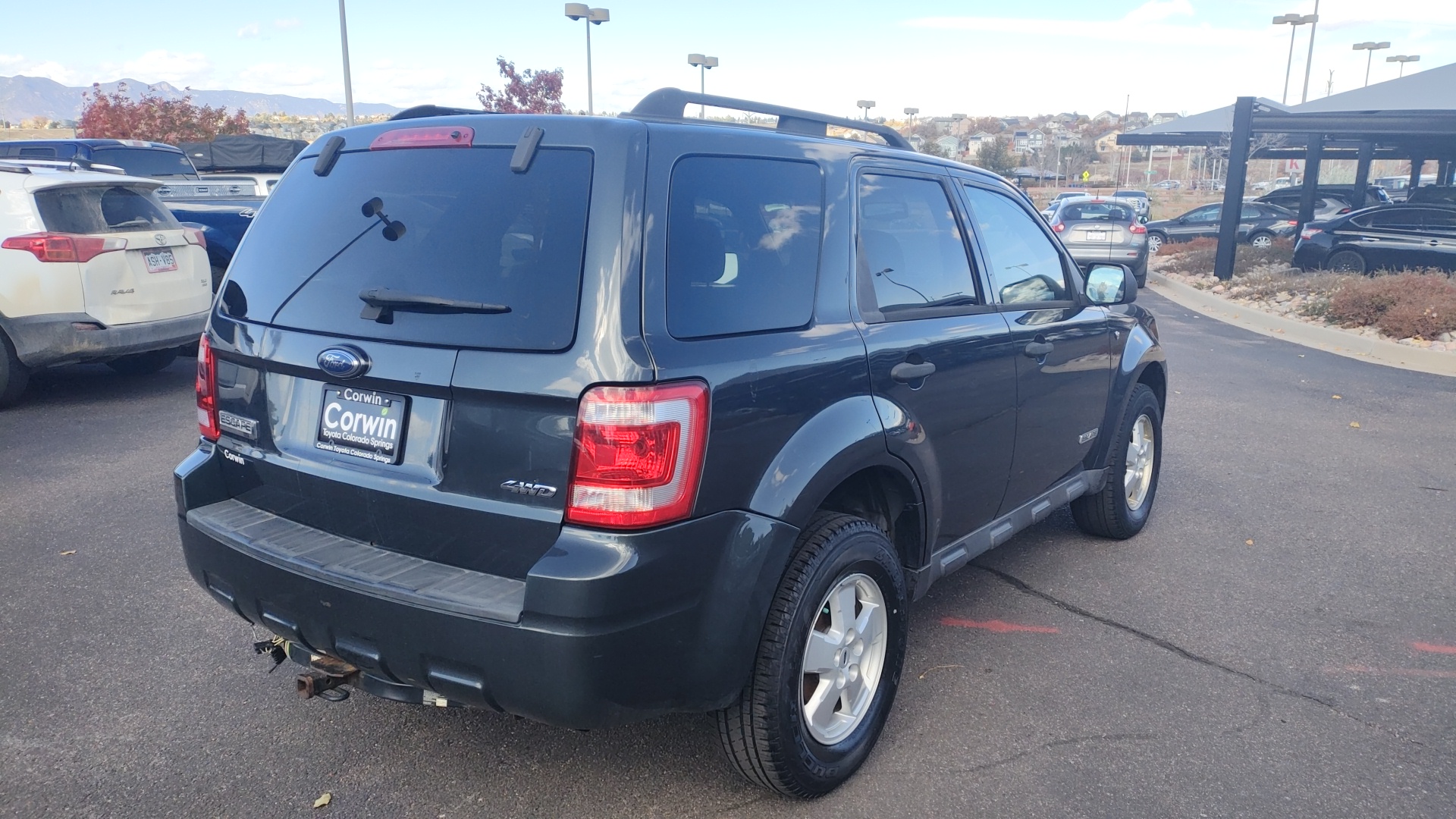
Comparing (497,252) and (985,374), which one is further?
(985,374)

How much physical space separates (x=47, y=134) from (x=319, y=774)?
52565 millimetres

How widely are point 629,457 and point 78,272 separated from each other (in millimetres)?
6578

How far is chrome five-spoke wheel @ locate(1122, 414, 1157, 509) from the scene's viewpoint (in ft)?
17.2

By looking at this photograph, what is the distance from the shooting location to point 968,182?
3.99m

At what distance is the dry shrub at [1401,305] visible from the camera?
11734 millimetres

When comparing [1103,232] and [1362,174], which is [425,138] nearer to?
[1103,232]

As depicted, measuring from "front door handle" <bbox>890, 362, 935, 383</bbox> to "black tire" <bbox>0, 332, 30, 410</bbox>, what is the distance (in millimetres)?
6974

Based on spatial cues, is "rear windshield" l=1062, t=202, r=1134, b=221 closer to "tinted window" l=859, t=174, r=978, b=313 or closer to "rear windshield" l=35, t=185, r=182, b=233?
"rear windshield" l=35, t=185, r=182, b=233

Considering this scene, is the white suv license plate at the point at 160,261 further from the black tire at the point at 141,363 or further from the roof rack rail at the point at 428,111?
the roof rack rail at the point at 428,111

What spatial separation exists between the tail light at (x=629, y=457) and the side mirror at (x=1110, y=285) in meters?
2.87

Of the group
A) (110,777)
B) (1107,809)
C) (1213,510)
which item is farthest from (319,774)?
(1213,510)

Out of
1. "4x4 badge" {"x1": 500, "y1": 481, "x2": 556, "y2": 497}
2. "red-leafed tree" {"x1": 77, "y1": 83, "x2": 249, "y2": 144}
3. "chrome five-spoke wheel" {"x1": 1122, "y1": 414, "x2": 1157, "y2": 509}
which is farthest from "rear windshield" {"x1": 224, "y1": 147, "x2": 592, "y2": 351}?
"red-leafed tree" {"x1": 77, "y1": 83, "x2": 249, "y2": 144}

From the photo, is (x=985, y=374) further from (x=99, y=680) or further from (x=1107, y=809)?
(x=99, y=680)

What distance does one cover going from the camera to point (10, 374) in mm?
7328
